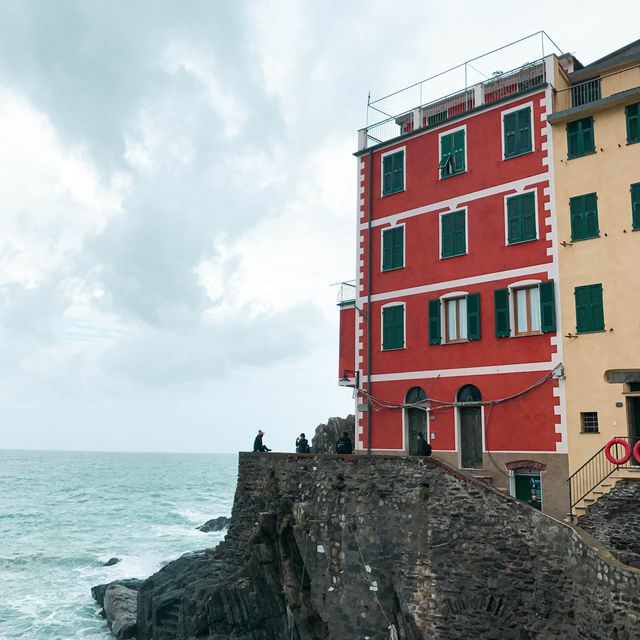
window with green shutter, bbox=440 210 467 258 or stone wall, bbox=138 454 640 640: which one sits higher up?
window with green shutter, bbox=440 210 467 258

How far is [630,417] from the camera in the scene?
19188 millimetres

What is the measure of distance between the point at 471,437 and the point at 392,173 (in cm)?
1177

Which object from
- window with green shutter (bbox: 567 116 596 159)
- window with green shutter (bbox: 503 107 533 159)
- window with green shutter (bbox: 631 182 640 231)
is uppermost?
window with green shutter (bbox: 503 107 533 159)

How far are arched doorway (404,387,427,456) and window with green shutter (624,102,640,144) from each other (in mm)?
11500

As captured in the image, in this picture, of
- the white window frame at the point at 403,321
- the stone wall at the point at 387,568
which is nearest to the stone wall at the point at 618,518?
the stone wall at the point at 387,568

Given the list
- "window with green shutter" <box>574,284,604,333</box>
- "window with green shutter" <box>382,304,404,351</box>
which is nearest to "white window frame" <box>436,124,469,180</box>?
"window with green shutter" <box>382,304,404,351</box>

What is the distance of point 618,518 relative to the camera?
683 inches

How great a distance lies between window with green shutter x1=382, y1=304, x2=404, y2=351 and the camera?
25.3 metres

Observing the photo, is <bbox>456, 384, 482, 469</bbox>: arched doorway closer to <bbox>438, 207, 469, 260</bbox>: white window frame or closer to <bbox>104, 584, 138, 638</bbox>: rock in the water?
<bbox>438, 207, 469, 260</bbox>: white window frame

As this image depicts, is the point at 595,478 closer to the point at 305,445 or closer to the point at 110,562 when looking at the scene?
the point at 305,445

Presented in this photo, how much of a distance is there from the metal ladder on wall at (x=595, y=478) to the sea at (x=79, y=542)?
74.2 feet

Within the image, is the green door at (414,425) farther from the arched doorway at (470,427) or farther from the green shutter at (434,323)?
the green shutter at (434,323)

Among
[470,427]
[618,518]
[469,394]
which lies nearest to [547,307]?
[469,394]

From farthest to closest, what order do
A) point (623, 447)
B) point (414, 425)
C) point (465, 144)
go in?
1. point (465, 144)
2. point (414, 425)
3. point (623, 447)
